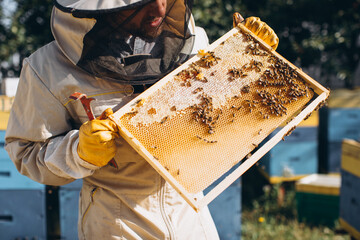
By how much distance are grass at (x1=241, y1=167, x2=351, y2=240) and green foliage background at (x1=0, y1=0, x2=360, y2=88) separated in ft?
6.47

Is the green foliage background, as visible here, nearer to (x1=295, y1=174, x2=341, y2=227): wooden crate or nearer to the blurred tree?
the blurred tree

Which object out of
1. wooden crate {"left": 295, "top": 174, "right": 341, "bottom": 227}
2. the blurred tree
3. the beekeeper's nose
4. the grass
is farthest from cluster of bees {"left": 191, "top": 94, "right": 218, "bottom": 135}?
the blurred tree

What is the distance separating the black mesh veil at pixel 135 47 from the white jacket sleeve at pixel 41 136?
0.24 m

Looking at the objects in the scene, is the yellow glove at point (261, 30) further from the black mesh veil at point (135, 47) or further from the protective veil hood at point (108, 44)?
the protective veil hood at point (108, 44)

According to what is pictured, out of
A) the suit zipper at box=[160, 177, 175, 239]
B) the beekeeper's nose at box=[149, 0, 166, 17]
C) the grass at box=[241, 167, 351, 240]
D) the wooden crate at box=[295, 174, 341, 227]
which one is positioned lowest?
the grass at box=[241, 167, 351, 240]

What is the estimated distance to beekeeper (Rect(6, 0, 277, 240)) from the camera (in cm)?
147

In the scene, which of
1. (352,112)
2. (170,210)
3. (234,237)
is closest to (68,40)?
(170,210)

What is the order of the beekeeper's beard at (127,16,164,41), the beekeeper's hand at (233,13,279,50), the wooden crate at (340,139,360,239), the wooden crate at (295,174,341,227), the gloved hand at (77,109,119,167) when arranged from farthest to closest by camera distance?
1. the wooden crate at (295,174,341,227)
2. the wooden crate at (340,139,360,239)
3. the beekeeper's hand at (233,13,279,50)
4. the beekeeper's beard at (127,16,164,41)
5. the gloved hand at (77,109,119,167)

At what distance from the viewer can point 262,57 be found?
173 centimetres

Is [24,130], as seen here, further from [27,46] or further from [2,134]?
[27,46]

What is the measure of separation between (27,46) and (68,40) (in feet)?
12.9

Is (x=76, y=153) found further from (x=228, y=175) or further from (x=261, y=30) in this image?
(x=261, y=30)

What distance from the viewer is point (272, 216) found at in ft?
14.6

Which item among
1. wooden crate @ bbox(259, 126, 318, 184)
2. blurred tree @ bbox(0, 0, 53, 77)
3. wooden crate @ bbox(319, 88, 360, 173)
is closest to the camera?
wooden crate @ bbox(259, 126, 318, 184)
